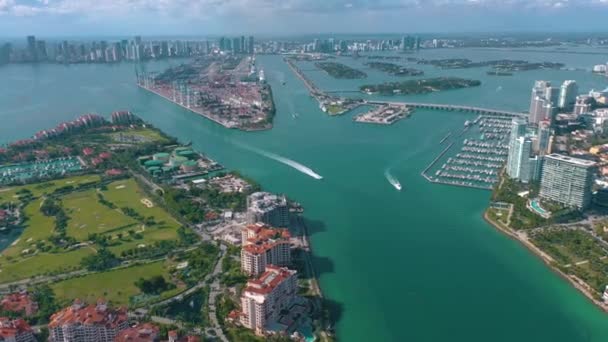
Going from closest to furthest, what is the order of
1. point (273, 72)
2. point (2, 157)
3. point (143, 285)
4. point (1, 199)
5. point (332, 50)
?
point (143, 285) < point (1, 199) < point (2, 157) < point (273, 72) < point (332, 50)

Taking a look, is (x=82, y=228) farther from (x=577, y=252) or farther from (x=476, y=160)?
(x=476, y=160)

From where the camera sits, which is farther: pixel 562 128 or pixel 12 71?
pixel 12 71

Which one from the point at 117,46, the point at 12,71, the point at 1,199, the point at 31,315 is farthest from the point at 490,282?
the point at 117,46

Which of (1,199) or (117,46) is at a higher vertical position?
(117,46)

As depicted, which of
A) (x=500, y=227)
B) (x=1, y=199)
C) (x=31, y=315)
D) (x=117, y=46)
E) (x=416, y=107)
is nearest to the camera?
(x=31, y=315)

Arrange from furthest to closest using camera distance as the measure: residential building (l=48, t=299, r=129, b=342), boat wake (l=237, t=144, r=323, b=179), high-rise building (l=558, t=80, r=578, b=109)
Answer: high-rise building (l=558, t=80, r=578, b=109), boat wake (l=237, t=144, r=323, b=179), residential building (l=48, t=299, r=129, b=342)

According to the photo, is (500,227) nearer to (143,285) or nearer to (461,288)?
(461,288)

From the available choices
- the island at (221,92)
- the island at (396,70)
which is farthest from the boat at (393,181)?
the island at (396,70)

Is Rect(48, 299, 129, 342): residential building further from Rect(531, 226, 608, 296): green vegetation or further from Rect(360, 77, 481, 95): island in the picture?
Rect(360, 77, 481, 95): island

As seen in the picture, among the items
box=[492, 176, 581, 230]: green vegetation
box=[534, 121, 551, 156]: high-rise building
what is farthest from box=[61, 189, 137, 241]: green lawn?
box=[534, 121, 551, 156]: high-rise building
